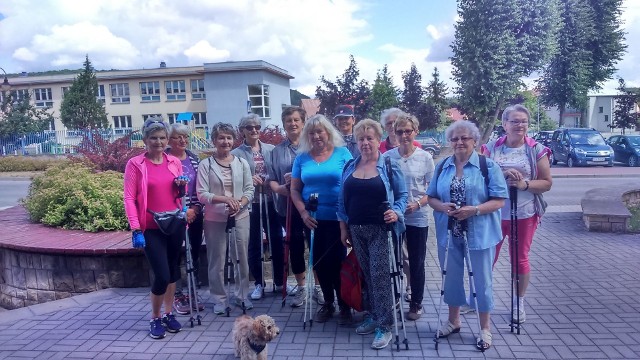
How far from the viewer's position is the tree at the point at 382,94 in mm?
26000

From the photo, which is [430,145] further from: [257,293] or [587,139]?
[257,293]

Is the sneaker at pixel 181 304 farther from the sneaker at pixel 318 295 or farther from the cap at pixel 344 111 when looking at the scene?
the cap at pixel 344 111

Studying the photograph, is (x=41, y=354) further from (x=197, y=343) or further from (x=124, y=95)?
(x=124, y=95)

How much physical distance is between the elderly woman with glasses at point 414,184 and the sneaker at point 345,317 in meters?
0.70

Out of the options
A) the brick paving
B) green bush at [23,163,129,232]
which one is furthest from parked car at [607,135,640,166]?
green bush at [23,163,129,232]

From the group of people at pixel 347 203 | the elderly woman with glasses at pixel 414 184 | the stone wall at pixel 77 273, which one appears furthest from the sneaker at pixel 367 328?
the stone wall at pixel 77 273

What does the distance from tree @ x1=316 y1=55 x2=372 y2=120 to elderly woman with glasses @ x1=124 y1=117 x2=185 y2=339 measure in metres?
18.6

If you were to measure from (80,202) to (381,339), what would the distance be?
512 cm

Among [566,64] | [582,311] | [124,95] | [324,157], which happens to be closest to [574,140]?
[566,64]

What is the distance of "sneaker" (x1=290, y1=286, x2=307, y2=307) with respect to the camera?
17.2 ft

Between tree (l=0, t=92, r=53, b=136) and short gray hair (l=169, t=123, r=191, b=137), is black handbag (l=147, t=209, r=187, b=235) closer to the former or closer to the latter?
short gray hair (l=169, t=123, r=191, b=137)

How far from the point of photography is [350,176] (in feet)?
13.9

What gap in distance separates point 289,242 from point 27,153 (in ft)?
105

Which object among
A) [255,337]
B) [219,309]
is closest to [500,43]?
[219,309]
